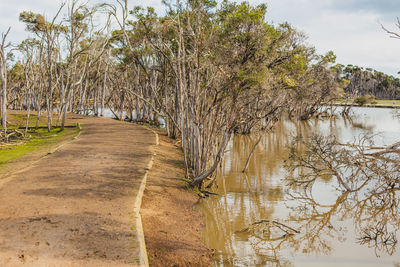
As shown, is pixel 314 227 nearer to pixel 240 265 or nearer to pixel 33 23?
pixel 240 265

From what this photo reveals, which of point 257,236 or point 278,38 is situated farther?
point 278,38

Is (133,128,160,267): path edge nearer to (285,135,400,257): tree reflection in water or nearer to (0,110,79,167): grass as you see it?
(285,135,400,257): tree reflection in water

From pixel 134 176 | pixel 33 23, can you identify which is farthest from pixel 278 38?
pixel 33 23

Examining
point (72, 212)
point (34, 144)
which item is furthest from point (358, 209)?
point (34, 144)

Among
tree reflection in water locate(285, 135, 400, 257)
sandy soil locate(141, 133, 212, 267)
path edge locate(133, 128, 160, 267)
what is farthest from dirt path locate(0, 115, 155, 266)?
tree reflection in water locate(285, 135, 400, 257)

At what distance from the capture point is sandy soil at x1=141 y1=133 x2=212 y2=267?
732 cm

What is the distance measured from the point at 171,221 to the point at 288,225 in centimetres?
351

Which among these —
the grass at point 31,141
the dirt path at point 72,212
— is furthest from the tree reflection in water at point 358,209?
the grass at point 31,141

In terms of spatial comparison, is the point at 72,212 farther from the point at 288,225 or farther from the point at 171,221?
the point at 288,225

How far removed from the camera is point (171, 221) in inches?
364

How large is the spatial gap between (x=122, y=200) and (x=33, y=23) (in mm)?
23921

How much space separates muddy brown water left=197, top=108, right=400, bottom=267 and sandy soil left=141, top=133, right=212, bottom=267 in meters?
0.42

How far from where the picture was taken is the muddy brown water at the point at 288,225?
8078 mm

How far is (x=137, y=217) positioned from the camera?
26.3 feet
